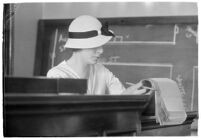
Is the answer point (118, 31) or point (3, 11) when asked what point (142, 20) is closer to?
point (118, 31)

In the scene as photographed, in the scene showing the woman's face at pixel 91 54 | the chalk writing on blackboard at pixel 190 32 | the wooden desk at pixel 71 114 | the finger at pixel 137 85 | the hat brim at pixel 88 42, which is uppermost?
the chalk writing on blackboard at pixel 190 32

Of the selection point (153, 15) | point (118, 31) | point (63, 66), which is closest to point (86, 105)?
point (63, 66)

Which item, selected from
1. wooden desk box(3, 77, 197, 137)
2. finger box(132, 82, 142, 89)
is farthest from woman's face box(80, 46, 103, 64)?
finger box(132, 82, 142, 89)

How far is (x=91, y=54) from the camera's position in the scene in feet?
6.15

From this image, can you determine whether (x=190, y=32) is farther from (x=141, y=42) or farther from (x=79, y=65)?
(x=79, y=65)

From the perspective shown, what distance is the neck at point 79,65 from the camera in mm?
1854

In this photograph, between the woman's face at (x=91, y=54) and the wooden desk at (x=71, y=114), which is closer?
the wooden desk at (x=71, y=114)

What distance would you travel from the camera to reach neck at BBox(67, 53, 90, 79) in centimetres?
185

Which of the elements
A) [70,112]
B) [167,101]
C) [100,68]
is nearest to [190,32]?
[167,101]

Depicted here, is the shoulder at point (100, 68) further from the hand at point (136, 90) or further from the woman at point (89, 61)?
the hand at point (136, 90)

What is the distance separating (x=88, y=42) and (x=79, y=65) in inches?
4.8

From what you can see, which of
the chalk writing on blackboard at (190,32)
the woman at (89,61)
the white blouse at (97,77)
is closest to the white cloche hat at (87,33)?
the woman at (89,61)

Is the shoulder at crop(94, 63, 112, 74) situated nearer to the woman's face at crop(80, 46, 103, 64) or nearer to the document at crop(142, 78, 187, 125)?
the woman's face at crop(80, 46, 103, 64)

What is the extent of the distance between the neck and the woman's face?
0.02 m
